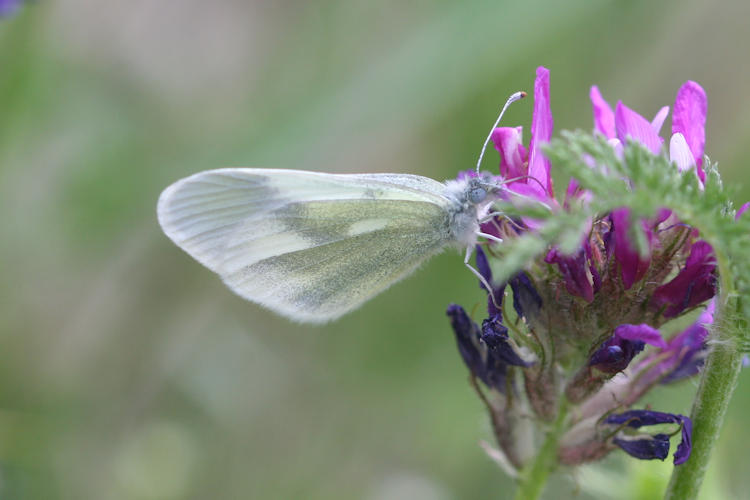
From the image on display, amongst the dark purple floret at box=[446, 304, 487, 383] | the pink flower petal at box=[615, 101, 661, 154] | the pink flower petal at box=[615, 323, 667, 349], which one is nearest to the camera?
the pink flower petal at box=[615, 323, 667, 349]

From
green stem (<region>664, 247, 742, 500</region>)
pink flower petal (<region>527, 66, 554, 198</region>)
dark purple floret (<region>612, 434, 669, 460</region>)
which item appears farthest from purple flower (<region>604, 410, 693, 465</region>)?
pink flower petal (<region>527, 66, 554, 198</region>)

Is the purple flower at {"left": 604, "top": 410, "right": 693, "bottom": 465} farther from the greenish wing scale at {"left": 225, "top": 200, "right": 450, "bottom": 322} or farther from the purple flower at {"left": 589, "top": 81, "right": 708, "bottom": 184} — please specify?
the greenish wing scale at {"left": 225, "top": 200, "right": 450, "bottom": 322}

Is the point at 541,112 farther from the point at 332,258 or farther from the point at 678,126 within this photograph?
the point at 332,258

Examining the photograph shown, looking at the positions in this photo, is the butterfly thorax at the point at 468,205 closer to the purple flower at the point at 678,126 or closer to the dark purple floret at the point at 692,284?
the purple flower at the point at 678,126

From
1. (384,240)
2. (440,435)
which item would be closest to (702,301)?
(384,240)

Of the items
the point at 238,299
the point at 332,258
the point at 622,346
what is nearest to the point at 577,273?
the point at 622,346

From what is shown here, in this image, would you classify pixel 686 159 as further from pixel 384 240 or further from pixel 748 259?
pixel 384 240
